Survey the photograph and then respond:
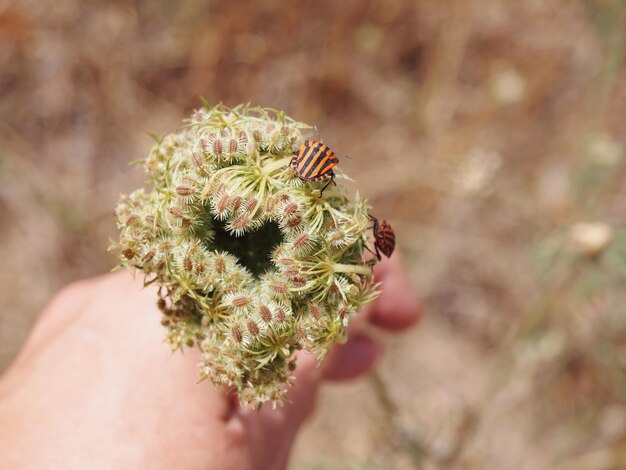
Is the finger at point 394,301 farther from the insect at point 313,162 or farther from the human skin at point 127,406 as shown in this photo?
the insect at point 313,162

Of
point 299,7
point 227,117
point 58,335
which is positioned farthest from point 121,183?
point 227,117

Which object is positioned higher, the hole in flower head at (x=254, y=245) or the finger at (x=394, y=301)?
the finger at (x=394, y=301)

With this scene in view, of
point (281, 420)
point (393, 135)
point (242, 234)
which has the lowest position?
point (281, 420)

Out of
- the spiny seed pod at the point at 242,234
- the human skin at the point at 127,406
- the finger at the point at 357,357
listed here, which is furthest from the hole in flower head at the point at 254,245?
the finger at the point at 357,357

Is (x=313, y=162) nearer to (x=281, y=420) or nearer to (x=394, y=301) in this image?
(x=281, y=420)

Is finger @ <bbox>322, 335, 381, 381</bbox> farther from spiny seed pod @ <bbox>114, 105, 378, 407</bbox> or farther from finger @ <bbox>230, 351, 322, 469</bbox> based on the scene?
spiny seed pod @ <bbox>114, 105, 378, 407</bbox>

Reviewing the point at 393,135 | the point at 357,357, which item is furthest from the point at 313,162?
the point at 393,135
